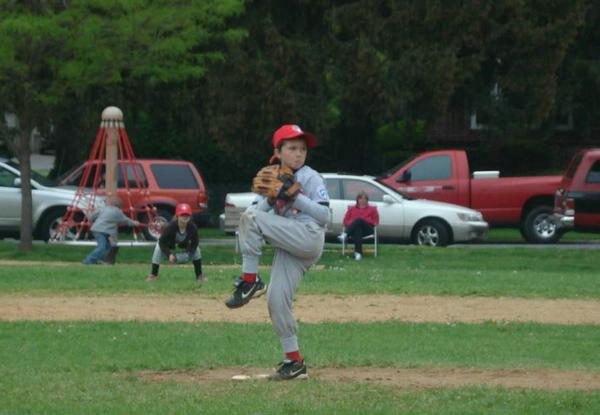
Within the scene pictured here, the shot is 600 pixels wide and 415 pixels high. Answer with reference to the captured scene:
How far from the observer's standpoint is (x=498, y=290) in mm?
17219

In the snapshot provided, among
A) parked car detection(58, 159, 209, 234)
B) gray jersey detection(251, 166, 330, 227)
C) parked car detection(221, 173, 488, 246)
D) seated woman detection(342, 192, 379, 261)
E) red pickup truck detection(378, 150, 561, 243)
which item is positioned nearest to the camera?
gray jersey detection(251, 166, 330, 227)

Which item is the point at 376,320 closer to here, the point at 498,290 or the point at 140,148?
the point at 498,290

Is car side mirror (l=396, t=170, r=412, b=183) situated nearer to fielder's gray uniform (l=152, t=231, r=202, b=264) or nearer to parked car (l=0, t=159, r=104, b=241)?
parked car (l=0, t=159, r=104, b=241)

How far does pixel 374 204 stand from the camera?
89.5 ft

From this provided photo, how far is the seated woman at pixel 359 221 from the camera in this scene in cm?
2425

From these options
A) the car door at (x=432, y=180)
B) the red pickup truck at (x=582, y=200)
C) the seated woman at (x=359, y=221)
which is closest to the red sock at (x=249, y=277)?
the seated woman at (x=359, y=221)

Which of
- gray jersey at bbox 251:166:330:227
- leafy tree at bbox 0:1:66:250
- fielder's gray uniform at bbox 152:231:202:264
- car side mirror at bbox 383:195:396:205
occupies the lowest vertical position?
fielder's gray uniform at bbox 152:231:202:264

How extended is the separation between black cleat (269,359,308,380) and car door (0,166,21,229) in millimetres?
19701

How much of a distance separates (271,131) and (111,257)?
1047 cm

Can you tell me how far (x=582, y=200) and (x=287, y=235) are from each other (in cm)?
1680

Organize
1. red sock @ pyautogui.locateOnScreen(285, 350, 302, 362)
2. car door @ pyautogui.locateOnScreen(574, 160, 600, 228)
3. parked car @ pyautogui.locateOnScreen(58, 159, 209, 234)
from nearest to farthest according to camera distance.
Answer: red sock @ pyautogui.locateOnScreen(285, 350, 302, 362) < car door @ pyautogui.locateOnScreen(574, 160, 600, 228) < parked car @ pyautogui.locateOnScreen(58, 159, 209, 234)

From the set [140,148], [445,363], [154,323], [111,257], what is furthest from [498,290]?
[140,148]

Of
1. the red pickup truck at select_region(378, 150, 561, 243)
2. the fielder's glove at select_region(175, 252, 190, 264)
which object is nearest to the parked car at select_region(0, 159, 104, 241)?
the red pickup truck at select_region(378, 150, 561, 243)

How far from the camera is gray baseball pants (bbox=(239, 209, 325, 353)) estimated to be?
9.05m
